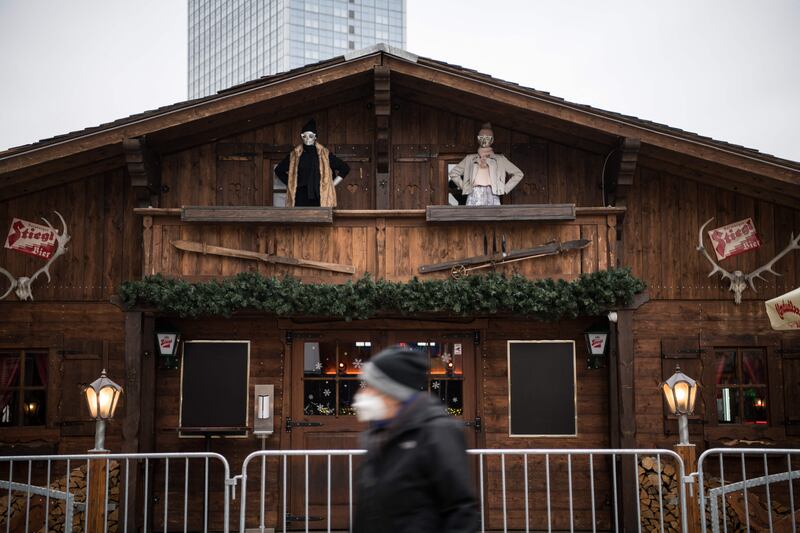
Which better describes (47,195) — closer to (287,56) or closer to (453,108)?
(453,108)

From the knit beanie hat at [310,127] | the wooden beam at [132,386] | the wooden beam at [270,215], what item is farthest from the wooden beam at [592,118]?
the wooden beam at [132,386]

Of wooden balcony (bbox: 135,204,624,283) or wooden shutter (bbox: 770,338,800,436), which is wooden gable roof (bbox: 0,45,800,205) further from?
wooden shutter (bbox: 770,338,800,436)

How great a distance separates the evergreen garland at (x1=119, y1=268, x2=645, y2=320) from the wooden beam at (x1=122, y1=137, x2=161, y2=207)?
1.42 m

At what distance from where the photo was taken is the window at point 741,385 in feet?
38.4

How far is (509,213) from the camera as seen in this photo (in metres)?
11.1

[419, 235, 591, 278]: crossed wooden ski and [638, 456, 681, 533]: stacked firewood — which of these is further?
[419, 235, 591, 278]: crossed wooden ski

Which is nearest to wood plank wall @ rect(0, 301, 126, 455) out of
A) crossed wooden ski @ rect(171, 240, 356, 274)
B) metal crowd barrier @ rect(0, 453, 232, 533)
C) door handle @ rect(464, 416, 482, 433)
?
metal crowd barrier @ rect(0, 453, 232, 533)

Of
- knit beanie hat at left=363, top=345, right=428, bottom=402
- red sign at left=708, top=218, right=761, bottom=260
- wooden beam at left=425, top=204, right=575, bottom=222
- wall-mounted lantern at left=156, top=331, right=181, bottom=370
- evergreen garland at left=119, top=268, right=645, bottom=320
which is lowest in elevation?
knit beanie hat at left=363, top=345, right=428, bottom=402

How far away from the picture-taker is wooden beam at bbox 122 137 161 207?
438 inches

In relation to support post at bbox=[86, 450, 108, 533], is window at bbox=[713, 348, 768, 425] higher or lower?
higher

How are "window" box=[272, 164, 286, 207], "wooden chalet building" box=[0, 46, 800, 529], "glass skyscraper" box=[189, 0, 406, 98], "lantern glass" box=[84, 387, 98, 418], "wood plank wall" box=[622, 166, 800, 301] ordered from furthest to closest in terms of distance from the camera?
"glass skyscraper" box=[189, 0, 406, 98]
"window" box=[272, 164, 286, 207]
"wood plank wall" box=[622, 166, 800, 301]
"wooden chalet building" box=[0, 46, 800, 529]
"lantern glass" box=[84, 387, 98, 418]

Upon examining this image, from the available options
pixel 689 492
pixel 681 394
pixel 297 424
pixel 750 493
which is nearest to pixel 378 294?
pixel 297 424

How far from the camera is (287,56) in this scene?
11512 cm

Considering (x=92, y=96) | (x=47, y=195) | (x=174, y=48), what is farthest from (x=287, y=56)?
(x=47, y=195)
